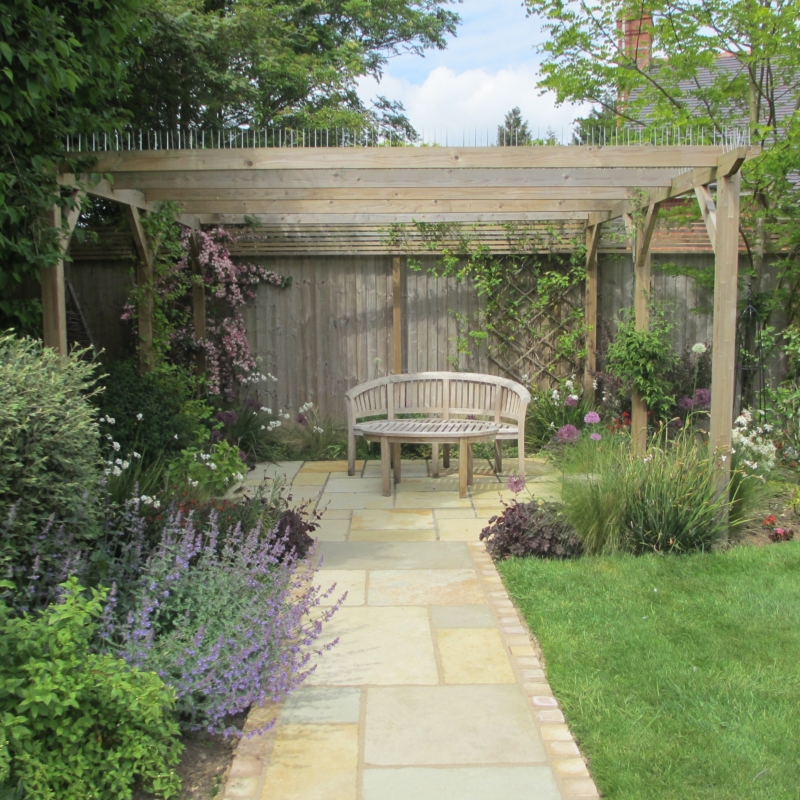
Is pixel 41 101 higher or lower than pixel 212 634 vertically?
higher

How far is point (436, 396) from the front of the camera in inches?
305

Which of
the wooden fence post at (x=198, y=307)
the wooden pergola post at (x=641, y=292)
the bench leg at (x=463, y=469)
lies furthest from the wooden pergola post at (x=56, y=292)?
the wooden pergola post at (x=641, y=292)

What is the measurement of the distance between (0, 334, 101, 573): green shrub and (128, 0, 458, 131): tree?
4557 mm

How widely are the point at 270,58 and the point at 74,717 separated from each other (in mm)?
10594

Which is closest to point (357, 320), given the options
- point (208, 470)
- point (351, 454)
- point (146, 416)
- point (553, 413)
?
point (351, 454)

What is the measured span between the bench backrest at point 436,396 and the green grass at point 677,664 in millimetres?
2979

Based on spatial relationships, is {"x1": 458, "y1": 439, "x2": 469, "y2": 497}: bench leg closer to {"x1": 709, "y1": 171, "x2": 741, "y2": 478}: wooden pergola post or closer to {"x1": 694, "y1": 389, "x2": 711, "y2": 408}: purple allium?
{"x1": 709, "y1": 171, "x2": 741, "y2": 478}: wooden pergola post

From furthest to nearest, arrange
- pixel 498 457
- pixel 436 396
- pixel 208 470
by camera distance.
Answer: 1. pixel 436 396
2. pixel 498 457
3. pixel 208 470

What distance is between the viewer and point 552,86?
29.4 ft

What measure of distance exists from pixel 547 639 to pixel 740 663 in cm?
74

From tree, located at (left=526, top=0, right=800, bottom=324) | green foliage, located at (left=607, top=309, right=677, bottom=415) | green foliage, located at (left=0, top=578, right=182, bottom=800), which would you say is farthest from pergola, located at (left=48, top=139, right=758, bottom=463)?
green foliage, located at (left=0, top=578, right=182, bottom=800)

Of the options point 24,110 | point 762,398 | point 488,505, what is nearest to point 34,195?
point 24,110

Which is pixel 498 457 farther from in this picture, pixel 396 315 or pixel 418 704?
pixel 418 704

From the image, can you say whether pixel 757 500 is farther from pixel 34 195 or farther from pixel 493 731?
pixel 34 195
